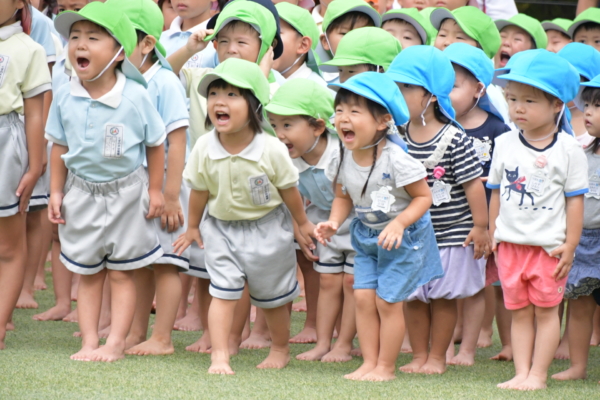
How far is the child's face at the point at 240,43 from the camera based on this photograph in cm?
481

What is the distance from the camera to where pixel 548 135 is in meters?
Answer: 3.98

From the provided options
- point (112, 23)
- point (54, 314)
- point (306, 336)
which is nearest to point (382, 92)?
point (112, 23)

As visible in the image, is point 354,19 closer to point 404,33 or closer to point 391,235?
point 404,33

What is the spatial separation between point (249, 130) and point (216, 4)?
270 centimetres

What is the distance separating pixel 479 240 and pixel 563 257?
0.50 meters

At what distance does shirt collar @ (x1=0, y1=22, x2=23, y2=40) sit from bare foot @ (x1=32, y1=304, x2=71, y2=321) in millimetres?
1699

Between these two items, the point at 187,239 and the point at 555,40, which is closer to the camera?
the point at 187,239

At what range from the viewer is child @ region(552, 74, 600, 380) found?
163 inches

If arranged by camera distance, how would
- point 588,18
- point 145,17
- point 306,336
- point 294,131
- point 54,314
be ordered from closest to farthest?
point 294,131, point 145,17, point 306,336, point 54,314, point 588,18

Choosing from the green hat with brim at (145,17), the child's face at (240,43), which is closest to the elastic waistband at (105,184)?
the green hat with brim at (145,17)

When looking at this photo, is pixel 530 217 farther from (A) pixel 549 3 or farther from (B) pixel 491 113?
(A) pixel 549 3

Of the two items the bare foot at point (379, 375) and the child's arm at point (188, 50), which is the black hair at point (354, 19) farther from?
the bare foot at point (379, 375)

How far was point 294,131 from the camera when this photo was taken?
14.6 ft

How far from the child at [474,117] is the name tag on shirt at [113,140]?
170 cm
